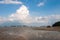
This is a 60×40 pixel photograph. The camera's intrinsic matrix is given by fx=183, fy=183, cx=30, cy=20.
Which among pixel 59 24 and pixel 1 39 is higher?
pixel 59 24

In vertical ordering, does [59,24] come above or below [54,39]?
above

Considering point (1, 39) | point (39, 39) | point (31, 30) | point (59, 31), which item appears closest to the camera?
point (1, 39)

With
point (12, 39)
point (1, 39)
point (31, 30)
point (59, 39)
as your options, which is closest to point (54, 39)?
point (59, 39)

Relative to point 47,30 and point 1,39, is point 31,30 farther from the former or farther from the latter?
point 1,39

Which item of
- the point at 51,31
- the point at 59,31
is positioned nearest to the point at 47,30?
the point at 51,31

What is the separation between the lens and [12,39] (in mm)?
13359

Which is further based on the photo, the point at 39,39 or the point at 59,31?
the point at 59,31

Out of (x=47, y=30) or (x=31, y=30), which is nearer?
(x=47, y=30)

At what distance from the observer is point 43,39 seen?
14.5m

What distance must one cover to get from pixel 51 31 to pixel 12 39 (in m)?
7.27

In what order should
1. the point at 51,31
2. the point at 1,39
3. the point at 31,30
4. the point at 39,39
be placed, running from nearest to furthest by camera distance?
the point at 1,39
the point at 39,39
the point at 51,31
the point at 31,30

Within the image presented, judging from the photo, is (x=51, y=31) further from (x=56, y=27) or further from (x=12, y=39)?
(x=12, y=39)

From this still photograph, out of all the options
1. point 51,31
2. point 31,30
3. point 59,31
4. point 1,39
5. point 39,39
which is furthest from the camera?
point 31,30

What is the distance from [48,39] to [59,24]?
5063mm
